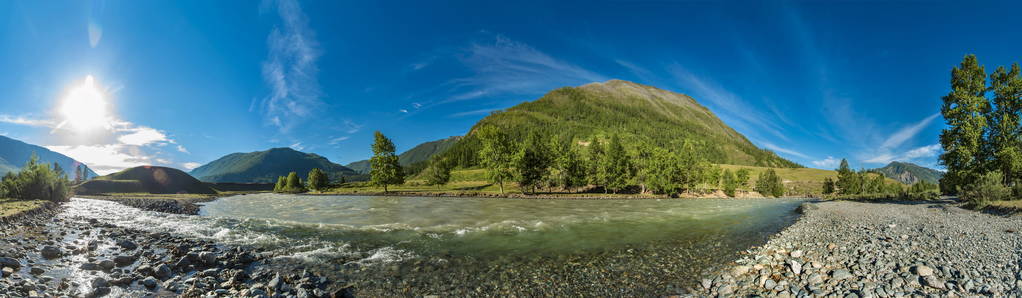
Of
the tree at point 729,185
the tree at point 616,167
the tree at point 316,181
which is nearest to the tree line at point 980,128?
the tree at point 616,167

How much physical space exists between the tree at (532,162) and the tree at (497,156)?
199cm

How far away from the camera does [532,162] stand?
7669 cm

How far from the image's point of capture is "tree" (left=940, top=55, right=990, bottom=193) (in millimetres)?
32000

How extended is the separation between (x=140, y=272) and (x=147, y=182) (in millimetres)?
160398

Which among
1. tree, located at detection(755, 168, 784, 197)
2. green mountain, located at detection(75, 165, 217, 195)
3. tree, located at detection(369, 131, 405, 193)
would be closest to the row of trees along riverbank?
tree, located at detection(369, 131, 405, 193)

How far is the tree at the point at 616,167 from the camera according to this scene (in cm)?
7838

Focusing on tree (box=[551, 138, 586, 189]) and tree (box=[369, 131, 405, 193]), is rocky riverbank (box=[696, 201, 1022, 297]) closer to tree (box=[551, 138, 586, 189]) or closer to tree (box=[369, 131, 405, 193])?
tree (box=[551, 138, 586, 189])

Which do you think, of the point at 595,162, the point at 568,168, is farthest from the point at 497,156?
the point at 595,162

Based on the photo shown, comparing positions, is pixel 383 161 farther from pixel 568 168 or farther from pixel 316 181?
pixel 316 181

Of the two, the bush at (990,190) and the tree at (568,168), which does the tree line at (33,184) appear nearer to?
the tree at (568,168)

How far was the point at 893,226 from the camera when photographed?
1800 centimetres

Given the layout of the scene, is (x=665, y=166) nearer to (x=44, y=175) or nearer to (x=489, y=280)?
(x=489, y=280)

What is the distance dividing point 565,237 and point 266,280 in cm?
1305

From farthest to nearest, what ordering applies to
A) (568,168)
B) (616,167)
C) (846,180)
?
(846,180)
(568,168)
(616,167)
